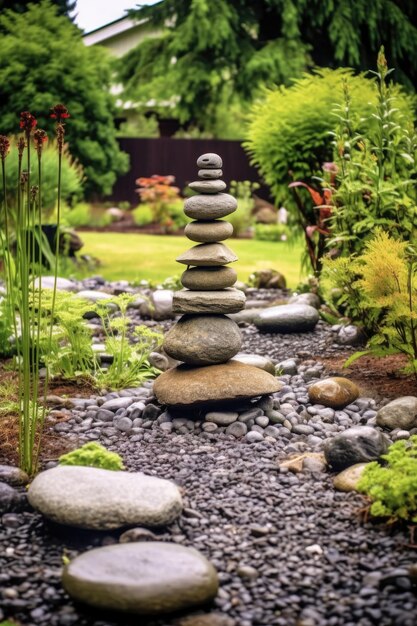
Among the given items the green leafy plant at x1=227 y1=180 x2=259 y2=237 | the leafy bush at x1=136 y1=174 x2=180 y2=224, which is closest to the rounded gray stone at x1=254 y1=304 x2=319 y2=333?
the green leafy plant at x1=227 y1=180 x2=259 y2=237

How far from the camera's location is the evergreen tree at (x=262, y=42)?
16047 millimetres

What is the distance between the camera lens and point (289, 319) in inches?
289

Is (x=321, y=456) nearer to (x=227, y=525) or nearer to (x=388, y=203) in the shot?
(x=227, y=525)

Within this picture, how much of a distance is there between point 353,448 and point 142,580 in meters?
1.64

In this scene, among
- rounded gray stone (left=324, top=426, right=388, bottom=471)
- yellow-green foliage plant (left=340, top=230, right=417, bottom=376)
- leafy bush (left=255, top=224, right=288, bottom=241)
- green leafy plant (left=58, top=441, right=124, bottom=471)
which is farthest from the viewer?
leafy bush (left=255, top=224, right=288, bottom=241)

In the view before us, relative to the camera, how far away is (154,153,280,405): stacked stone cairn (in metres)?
5.06

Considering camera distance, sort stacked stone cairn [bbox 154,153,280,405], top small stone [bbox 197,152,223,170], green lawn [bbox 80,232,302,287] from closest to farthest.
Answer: stacked stone cairn [bbox 154,153,280,405], top small stone [bbox 197,152,223,170], green lawn [bbox 80,232,302,287]

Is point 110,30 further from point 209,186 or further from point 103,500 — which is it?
point 103,500

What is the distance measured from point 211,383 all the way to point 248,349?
78.5 inches

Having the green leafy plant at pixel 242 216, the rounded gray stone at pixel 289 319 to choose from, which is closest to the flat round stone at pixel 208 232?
the rounded gray stone at pixel 289 319

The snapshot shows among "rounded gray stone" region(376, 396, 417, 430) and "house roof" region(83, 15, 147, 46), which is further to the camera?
"house roof" region(83, 15, 147, 46)

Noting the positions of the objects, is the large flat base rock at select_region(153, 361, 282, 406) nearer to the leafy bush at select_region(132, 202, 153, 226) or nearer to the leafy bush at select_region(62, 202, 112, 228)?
the leafy bush at select_region(62, 202, 112, 228)

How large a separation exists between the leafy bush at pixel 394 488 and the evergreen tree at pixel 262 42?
523 inches

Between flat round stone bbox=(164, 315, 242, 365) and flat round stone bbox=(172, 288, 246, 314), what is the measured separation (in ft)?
0.25
